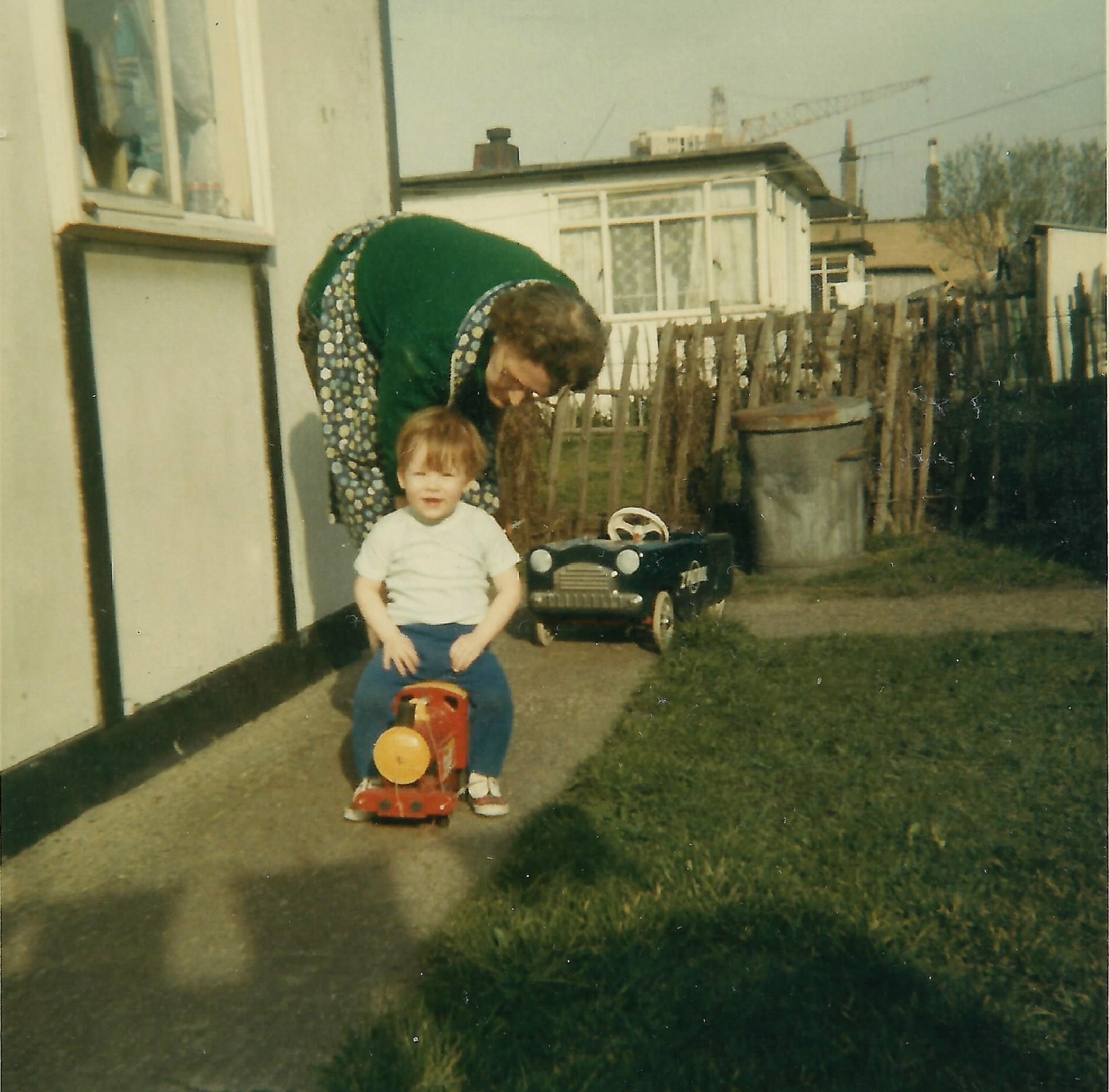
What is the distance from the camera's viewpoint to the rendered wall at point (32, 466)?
3232mm

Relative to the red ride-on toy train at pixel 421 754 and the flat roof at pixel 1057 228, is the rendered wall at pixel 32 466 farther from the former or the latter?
the flat roof at pixel 1057 228

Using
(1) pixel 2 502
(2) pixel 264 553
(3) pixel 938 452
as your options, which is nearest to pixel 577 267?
(3) pixel 938 452

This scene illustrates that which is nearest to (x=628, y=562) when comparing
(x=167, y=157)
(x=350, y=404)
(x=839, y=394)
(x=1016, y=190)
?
(x=350, y=404)

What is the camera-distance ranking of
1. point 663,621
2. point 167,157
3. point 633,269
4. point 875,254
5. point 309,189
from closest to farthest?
point 167,157
point 309,189
point 663,621
point 633,269
point 875,254

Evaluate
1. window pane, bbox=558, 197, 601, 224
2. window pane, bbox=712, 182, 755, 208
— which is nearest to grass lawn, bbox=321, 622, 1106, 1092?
window pane, bbox=712, 182, 755, 208

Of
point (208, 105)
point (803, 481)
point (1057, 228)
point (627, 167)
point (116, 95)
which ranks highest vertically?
point (627, 167)

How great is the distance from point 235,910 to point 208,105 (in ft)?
10.2

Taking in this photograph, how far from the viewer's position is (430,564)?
3.74 m

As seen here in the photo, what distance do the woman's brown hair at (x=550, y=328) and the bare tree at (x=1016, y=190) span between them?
77.2ft

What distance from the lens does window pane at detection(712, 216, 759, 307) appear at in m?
19.0

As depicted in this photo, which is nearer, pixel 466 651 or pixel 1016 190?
pixel 466 651

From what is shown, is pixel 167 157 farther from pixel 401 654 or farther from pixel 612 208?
pixel 612 208

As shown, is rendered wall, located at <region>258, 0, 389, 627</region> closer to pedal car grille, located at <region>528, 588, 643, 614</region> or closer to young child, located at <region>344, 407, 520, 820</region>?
pedal car grille, located at <region>528, 588, 643, 614</region>

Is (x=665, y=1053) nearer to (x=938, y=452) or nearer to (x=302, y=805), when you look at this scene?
(x=302, y=805)
